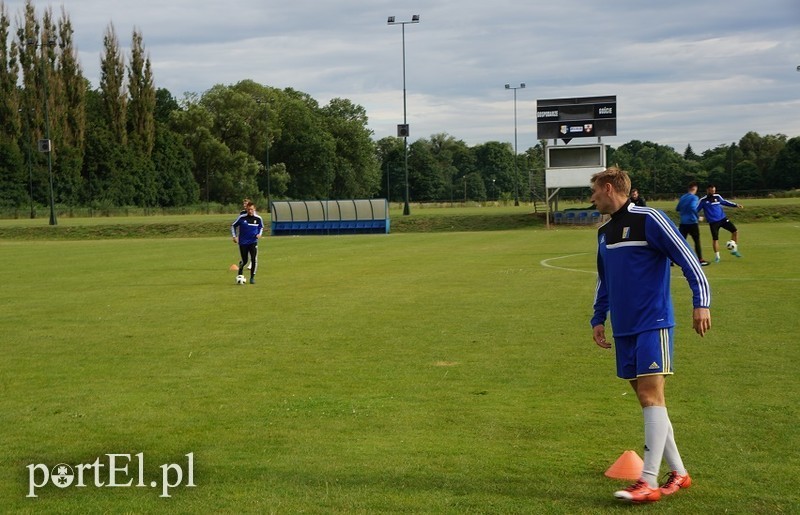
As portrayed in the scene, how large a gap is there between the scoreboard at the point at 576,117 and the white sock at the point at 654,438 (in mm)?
55796

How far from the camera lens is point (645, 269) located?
6250 mm

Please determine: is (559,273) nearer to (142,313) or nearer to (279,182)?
(142,313)

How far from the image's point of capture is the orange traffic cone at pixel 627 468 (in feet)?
21.1

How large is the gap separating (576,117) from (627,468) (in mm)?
56899

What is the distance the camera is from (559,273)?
77.2 ft

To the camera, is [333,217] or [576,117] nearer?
[333,217]

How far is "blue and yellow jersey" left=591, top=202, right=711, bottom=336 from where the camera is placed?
616 cm

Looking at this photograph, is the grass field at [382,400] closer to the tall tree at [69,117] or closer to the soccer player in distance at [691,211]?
the soccer player in distance at [691,211]

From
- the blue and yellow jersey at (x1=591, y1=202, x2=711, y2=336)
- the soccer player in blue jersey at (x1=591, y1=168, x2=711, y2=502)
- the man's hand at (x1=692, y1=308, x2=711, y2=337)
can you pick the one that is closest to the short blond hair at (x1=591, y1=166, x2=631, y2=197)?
the soccer player in blue jersey at (x1=591, y1=168, x2=711, y2=502)

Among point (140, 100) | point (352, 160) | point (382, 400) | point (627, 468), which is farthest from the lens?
point (352, 160)

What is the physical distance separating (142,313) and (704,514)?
1297cm

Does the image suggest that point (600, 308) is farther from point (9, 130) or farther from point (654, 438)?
point (9, 130)

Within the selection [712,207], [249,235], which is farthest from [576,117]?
[249,235]

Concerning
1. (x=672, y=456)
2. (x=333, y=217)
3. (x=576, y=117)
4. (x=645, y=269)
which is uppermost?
(x=576, y=117)
